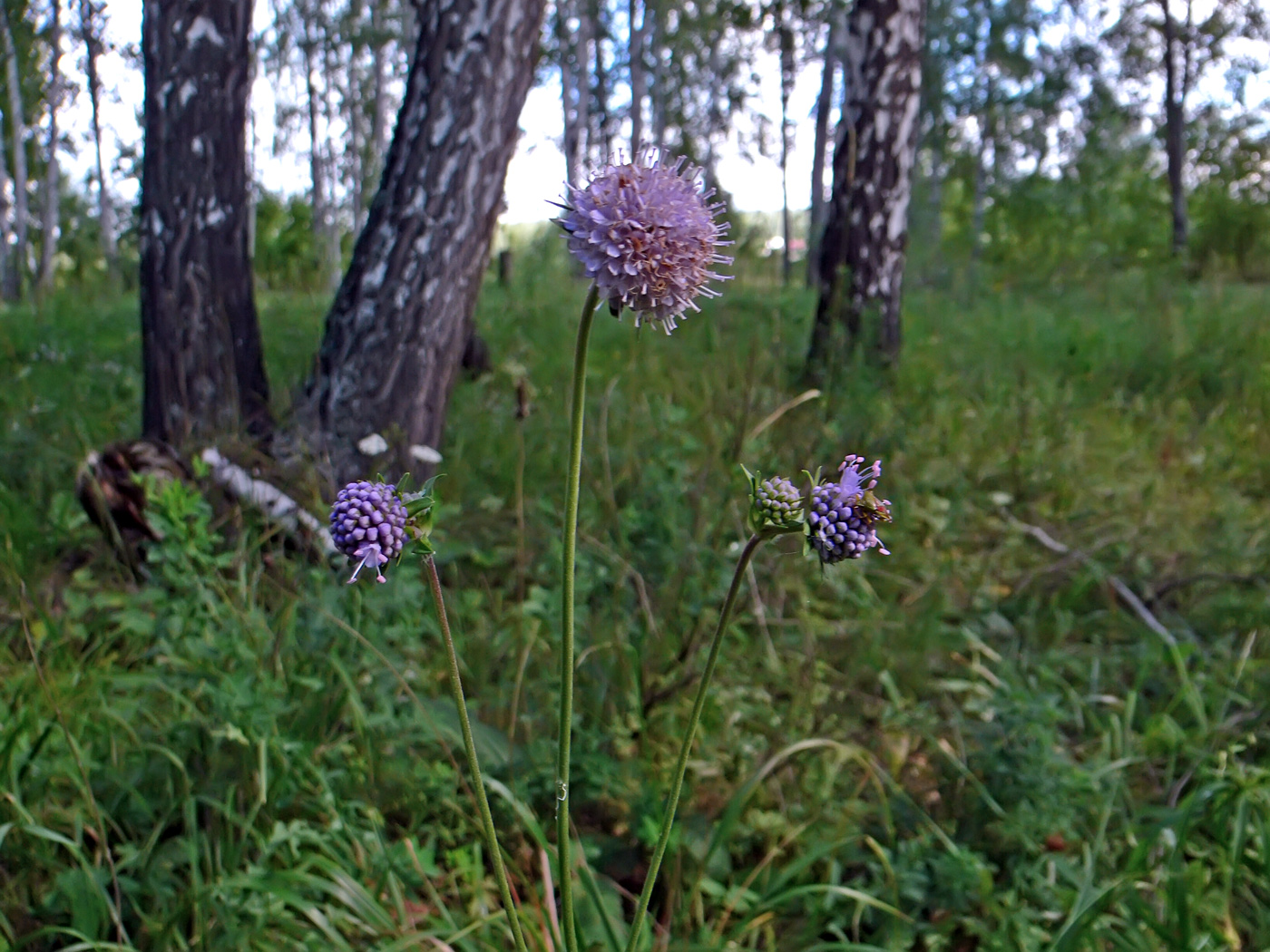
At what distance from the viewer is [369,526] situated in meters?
0.87

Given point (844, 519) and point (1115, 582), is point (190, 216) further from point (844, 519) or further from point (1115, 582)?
point (1115, 582)

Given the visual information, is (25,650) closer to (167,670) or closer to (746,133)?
(167,670)

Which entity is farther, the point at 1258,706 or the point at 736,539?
the point at 736,539

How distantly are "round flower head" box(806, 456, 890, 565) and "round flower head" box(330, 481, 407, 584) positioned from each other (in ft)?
1.29

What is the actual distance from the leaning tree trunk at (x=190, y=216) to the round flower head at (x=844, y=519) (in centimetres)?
276

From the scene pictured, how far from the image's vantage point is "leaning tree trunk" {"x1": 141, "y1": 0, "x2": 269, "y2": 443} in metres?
3.27

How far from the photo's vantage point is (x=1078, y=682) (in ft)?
8.46

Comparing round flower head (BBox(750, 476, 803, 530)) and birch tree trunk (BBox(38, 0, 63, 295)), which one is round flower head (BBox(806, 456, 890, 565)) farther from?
birch tree trunk (BBox(38, 0, 63, 295))

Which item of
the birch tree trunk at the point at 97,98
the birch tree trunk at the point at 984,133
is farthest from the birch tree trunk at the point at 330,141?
the birch tree trunk at the point at 984,133

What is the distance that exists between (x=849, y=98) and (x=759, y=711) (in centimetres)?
371

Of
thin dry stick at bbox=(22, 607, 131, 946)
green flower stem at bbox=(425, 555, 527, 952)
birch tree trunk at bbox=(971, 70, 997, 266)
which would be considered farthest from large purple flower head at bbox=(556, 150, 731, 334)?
birch tree trunk at bbox=(971, 70, 997, 266)

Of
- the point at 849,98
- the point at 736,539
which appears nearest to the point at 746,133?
the point at 849,98

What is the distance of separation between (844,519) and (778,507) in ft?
0.21

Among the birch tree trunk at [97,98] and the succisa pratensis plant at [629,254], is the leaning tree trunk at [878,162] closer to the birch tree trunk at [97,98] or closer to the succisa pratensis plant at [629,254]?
the succisa pratensis plant at [629,254]
